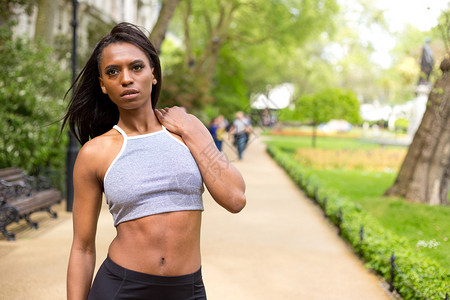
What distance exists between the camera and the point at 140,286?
1.82 meters

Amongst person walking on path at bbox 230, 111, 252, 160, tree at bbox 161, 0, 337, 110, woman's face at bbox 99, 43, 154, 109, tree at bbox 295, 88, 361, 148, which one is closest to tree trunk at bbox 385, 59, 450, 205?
person walking on path at bbox 230, 111, 252, 160

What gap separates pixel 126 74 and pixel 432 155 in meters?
9.64

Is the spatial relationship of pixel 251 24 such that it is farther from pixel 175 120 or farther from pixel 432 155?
pixel 175 120

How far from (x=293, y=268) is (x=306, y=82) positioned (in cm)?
5505

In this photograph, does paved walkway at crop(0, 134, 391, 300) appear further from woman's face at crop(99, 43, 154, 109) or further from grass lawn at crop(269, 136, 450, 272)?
woman's face at crop(99, 43, 154, 109)

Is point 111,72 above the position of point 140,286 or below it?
above

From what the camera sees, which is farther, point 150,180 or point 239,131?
point 239,131

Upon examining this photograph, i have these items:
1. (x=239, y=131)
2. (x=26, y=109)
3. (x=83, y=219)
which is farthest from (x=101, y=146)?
(x=26, y=109)

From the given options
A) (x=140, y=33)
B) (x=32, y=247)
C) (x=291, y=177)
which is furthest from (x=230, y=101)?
(x=140, y=33)

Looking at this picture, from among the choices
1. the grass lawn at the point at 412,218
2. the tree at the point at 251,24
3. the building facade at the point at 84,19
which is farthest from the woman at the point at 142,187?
the tree at the point at 251,24

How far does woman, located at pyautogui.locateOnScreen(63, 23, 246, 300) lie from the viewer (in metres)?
1.81

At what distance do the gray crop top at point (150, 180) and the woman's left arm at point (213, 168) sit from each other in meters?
0.03

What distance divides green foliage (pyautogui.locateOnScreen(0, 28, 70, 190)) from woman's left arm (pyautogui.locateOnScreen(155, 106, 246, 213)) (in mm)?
7829

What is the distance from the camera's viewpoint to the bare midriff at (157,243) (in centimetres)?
181
